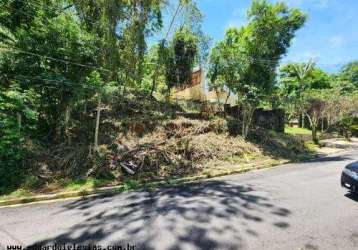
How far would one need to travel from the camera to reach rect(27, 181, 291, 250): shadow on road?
496 cm

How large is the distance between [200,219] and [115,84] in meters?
10.3

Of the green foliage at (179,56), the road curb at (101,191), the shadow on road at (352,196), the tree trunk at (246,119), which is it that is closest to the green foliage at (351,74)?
the tree trunk at (246,119)

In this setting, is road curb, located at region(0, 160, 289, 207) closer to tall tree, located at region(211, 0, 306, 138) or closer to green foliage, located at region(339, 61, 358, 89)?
tall tree, located at region(211, 0, 306, 138)

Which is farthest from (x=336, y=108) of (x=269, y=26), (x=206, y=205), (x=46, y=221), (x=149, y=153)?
(x=46, y=221)

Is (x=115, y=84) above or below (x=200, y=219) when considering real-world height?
above

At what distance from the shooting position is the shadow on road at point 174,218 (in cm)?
496

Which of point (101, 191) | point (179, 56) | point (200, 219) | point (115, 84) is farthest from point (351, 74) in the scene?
point (200, 219)

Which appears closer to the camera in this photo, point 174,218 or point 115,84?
point 174,218

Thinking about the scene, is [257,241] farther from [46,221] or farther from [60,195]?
[60,195]

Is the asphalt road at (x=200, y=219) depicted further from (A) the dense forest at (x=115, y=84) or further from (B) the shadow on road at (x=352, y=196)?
(A) the dense forest at (x=115, y=84)

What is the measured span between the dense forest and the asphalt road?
2990 mm

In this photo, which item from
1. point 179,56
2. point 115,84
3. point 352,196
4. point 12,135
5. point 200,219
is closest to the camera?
point 200,219

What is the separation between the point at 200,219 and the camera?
19.2 ft

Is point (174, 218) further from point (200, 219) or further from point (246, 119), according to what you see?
point (246, 119)
